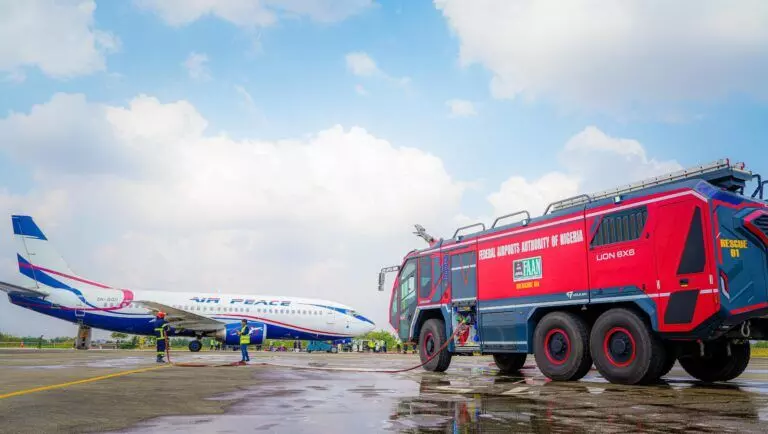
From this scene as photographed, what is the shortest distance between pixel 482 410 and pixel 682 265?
17.6 ft

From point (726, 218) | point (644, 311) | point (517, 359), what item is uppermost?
point (726, 218)

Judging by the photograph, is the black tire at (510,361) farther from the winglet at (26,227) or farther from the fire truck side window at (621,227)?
the winglet at (26,227)

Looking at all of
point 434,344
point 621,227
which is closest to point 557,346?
point 621,227

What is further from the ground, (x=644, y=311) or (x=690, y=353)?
(x=644, y=311)

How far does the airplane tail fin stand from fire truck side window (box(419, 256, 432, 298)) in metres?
27.6

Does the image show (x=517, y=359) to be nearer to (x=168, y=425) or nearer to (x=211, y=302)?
(x=168, y=425)

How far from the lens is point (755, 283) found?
31.6ft

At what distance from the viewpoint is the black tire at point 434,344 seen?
15398 millimetres

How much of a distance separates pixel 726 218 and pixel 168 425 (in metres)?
9.47

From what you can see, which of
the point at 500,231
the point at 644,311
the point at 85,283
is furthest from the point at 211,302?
the point at 644,311

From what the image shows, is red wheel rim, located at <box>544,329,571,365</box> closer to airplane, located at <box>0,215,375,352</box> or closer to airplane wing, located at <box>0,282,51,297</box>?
airplane, located at <box>0,215,375,352</box>

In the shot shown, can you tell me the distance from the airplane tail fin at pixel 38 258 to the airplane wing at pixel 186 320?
6.04 metres

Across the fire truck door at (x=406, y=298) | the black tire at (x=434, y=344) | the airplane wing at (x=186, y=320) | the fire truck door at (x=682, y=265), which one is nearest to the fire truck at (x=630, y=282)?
the fire truck door at (x=682, y=265)

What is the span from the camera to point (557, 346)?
38.7 ft
